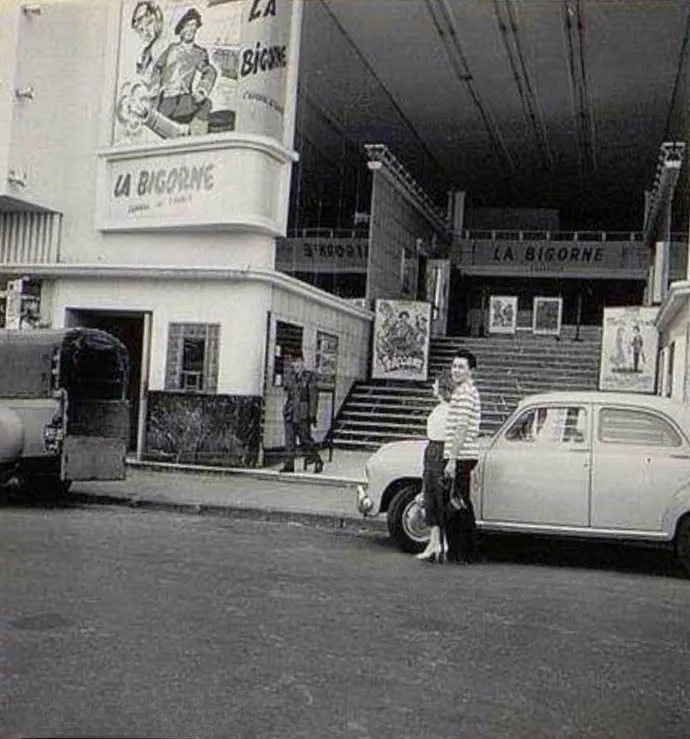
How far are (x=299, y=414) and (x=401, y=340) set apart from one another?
245 inches

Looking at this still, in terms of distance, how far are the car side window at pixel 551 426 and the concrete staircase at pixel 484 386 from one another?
26.5ft

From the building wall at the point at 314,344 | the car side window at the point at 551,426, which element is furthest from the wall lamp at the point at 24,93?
the car side window at the point at 551,426

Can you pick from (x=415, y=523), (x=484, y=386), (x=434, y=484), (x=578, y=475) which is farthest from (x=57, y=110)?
(x=578, y=475)

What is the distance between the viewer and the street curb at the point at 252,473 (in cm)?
1362

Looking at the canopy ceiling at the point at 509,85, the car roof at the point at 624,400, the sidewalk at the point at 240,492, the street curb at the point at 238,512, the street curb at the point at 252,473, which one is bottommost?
the street curb at the point at 238,512

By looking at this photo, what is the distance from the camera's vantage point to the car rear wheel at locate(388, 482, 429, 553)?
8.77 metres

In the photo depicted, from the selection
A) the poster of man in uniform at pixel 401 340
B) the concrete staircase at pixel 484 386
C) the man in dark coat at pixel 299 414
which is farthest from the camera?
the poster of man in uniform at pixel 401 340

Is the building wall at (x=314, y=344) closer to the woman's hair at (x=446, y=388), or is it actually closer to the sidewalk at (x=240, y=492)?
the sidewalk at (x=240, y=492)

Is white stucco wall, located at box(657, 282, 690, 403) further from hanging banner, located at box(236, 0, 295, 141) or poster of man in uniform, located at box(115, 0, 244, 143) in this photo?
poster of man in uniform, located at box(115, 0, 244, 143)

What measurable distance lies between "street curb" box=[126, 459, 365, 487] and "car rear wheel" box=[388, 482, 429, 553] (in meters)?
4.32

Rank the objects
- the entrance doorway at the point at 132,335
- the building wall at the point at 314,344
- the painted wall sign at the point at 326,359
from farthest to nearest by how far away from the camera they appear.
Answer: the painted wall sign at the point at 326,359
the entrance doorway at the point at 132,335
the building wall at the point at 314,344

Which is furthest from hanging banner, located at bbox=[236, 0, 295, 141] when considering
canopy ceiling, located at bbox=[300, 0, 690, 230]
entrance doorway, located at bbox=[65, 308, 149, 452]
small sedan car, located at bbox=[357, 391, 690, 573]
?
small sedan car, located at bbox=[357, 391, 690, 573]

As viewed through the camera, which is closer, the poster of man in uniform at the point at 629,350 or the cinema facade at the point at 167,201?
the cinema facade at the point at 167,201

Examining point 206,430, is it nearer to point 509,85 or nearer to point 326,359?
point 326,359
